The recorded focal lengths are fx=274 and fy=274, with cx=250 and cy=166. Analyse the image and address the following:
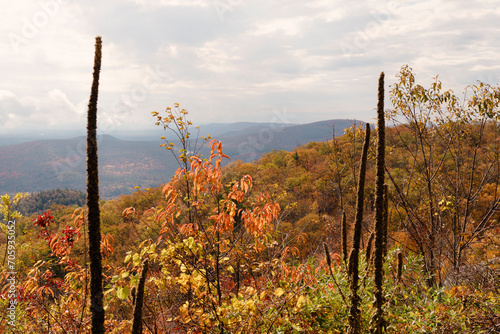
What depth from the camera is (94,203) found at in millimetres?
1769

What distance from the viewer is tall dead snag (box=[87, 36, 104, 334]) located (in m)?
1.75

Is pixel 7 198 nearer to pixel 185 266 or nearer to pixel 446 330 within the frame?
pixel 185 266

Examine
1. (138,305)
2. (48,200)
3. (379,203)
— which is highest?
(379,203)

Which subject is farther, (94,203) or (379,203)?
(379,203)

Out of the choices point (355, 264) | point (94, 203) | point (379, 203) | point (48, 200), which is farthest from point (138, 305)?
point (48, 200)

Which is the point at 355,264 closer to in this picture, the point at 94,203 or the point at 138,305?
the point at 138,305

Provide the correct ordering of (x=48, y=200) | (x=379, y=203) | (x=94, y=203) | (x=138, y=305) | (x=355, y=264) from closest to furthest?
(x=138, y=305)
(x=94, y=203)
(x=379, y=203)
(x=355, y=264)
(x=48, y=200)

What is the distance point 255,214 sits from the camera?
376 centimetres

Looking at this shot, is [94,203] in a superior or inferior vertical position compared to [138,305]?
superior

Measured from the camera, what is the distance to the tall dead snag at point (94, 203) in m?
1.75

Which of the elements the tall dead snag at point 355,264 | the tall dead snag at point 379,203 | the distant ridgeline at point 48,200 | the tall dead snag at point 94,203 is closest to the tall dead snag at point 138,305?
the tall dead snag at point 94,203

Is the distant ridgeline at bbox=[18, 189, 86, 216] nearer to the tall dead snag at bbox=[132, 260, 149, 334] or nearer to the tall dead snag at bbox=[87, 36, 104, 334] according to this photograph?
the tall dead snag at bbox=[87, 36, 104, 334]

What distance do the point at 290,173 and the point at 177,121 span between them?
41139 millimetres

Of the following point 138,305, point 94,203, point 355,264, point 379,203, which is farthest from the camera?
point 355,264
